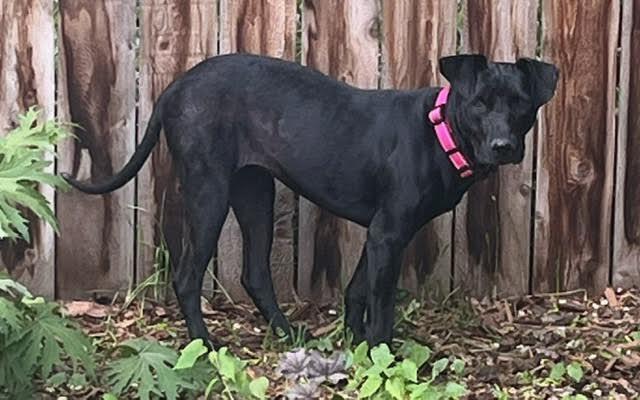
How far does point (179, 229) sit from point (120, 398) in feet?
3.92

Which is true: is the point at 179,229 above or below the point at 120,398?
above

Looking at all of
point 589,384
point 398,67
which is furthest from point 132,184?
point 589,384

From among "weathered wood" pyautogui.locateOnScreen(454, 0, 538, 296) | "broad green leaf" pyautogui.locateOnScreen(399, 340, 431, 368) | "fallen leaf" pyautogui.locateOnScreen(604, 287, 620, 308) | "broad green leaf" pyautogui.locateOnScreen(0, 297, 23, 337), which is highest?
"weathered wood" pyautogui.locateOnScreen(454, 0, 538, 296)

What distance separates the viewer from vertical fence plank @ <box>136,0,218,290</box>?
18.9 feet

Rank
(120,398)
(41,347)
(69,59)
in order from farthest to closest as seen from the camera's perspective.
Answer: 1. (69,59)
2. (120,398)
3. (41,347)

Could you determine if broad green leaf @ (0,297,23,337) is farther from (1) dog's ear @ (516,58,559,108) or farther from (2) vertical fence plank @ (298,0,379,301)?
(1) dog's ear @ (516,58,559,108)

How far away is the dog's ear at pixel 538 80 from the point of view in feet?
16.3

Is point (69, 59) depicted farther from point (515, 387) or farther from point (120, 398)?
point (515, 387)

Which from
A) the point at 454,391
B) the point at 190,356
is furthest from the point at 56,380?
the point at 454,391

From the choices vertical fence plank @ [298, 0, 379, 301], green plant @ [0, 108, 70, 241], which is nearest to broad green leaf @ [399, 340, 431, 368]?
vertical fence plank @ [298, 0, 379, 301]

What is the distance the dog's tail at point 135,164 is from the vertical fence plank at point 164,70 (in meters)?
0.40

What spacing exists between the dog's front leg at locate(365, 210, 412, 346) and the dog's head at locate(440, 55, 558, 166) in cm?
38

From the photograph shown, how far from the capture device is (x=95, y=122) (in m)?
5.81

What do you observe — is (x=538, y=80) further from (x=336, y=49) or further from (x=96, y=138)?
(x=96, y=138)
